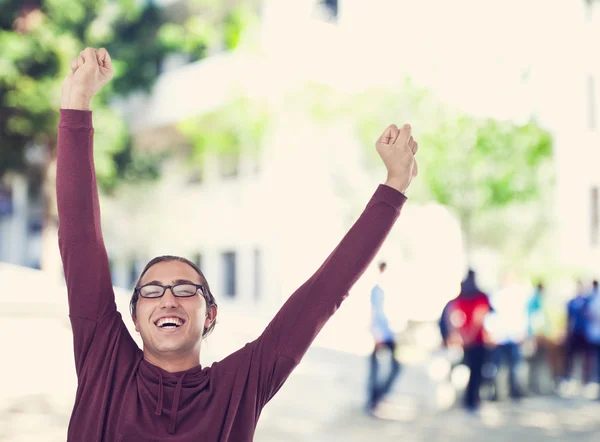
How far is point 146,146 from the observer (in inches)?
754

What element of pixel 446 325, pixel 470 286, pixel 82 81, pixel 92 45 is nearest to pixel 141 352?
pixel 82 81

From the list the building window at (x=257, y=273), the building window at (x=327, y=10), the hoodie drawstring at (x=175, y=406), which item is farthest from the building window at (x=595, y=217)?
the hoodie drawstring at (x=175, y=406)

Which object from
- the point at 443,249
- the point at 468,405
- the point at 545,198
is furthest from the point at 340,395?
the point at 545,198

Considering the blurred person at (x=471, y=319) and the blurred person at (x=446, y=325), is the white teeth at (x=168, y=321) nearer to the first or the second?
the blurred person at (x=471, y=319)

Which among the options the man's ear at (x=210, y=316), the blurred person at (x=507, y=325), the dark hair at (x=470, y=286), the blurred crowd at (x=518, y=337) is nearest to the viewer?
the man's ear at (x=210, y=316)

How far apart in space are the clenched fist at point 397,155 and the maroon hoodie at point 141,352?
3cm

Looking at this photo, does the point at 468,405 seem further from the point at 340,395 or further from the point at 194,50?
the point at 194,50

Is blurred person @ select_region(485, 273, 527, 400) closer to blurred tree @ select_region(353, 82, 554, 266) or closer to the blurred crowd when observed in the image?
the blurred crowd

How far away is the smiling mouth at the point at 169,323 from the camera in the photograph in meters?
1.72

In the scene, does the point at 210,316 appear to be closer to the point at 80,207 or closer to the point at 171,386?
the point at 171,386

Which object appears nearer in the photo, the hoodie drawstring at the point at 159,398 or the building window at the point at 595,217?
the hoodie drawstring at the point at 159,398

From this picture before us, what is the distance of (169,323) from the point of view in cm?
173

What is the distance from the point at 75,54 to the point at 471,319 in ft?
37.3

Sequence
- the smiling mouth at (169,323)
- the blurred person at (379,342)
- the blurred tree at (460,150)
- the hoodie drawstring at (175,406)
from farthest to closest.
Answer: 1. the blurred tree at (460,150)
2. the blurred person at (379,342)
3. the smiling mouth at (169,323)
4. the hoodie drawstring at (175,406)
